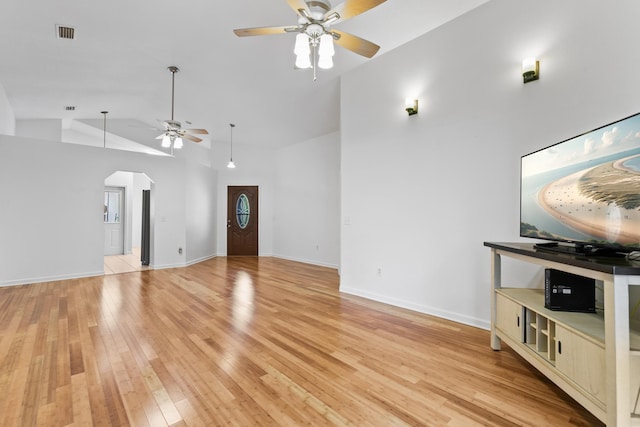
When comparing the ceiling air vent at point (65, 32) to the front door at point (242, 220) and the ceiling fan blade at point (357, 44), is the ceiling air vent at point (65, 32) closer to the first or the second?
the ceiling fan blade at point (357, 44)

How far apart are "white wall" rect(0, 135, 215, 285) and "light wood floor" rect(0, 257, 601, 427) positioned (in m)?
1.51

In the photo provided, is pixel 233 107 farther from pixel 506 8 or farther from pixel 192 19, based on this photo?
pixel 506 8

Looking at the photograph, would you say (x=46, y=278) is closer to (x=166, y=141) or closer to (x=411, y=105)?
(x=166, y=141)

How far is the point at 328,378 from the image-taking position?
80.7 inches

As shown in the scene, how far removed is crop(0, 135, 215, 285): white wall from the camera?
4836 millimetres

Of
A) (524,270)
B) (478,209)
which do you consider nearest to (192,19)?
(478,209)

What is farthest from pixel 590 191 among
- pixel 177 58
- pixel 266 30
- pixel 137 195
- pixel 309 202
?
pixel 137 195

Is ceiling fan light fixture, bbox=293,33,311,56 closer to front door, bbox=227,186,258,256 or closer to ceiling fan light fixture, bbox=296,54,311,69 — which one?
ceiling fan light fixture, bbox=296,54,311,69

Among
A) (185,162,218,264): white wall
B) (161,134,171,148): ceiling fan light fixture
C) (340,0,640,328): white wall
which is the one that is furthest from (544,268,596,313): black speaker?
(185,162,218,264): white wall

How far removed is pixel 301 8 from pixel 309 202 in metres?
5.61

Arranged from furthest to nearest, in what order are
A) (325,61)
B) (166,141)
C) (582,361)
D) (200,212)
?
(200,212), (166,141), (325,61), (582,361)

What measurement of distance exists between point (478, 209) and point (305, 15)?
2445 mm

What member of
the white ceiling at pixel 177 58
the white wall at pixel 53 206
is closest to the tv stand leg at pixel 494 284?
the white ceiling at pixel 177 58

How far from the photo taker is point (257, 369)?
2.17 meters
